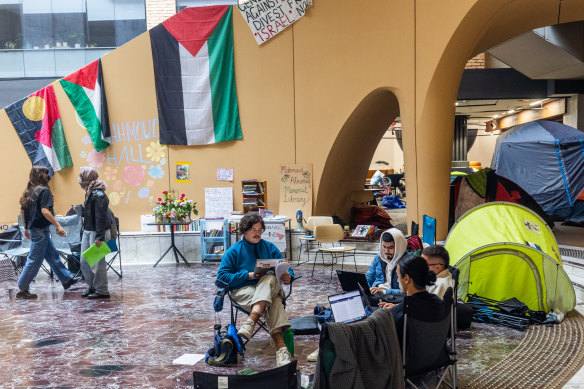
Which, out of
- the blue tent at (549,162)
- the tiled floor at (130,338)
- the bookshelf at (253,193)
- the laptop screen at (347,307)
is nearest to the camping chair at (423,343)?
the laptop screen at (347,307)

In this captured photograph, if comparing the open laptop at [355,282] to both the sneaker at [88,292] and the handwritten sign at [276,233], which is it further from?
the handwritten sign at [276,233]

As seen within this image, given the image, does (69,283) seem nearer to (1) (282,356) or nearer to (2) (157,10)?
(1) (282,356)

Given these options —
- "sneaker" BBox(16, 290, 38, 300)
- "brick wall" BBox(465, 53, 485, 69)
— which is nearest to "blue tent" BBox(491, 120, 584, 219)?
"brick wall" BBox(465, 53, 485, 69)

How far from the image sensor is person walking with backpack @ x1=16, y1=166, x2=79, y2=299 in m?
6.79

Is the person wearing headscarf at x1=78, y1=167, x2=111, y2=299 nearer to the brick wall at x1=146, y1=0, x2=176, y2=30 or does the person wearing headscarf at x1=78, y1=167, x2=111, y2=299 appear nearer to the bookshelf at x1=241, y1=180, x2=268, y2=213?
the bookshelf at x1=241, y1=180, x2=268, y2=213

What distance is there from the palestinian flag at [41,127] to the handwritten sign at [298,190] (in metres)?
4.09

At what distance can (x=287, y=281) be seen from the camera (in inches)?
184

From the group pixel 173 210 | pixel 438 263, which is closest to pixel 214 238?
pixel 173 210

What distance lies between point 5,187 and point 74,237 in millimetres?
2748

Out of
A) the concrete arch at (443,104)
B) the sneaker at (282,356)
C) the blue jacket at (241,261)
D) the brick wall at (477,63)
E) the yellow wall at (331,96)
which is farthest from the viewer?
the brick wall at (477,63)

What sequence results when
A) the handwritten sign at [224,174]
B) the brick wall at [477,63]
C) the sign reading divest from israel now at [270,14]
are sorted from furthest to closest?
the brick wall at [477,63] → the handwritten sign at [224,174] → the sign reading divest from israel now at [270,14]

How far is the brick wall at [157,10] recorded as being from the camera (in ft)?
53.9

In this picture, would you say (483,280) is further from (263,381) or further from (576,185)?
(576,185)

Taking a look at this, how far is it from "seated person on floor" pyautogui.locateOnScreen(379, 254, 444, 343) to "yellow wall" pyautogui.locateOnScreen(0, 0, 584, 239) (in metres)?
5.41
